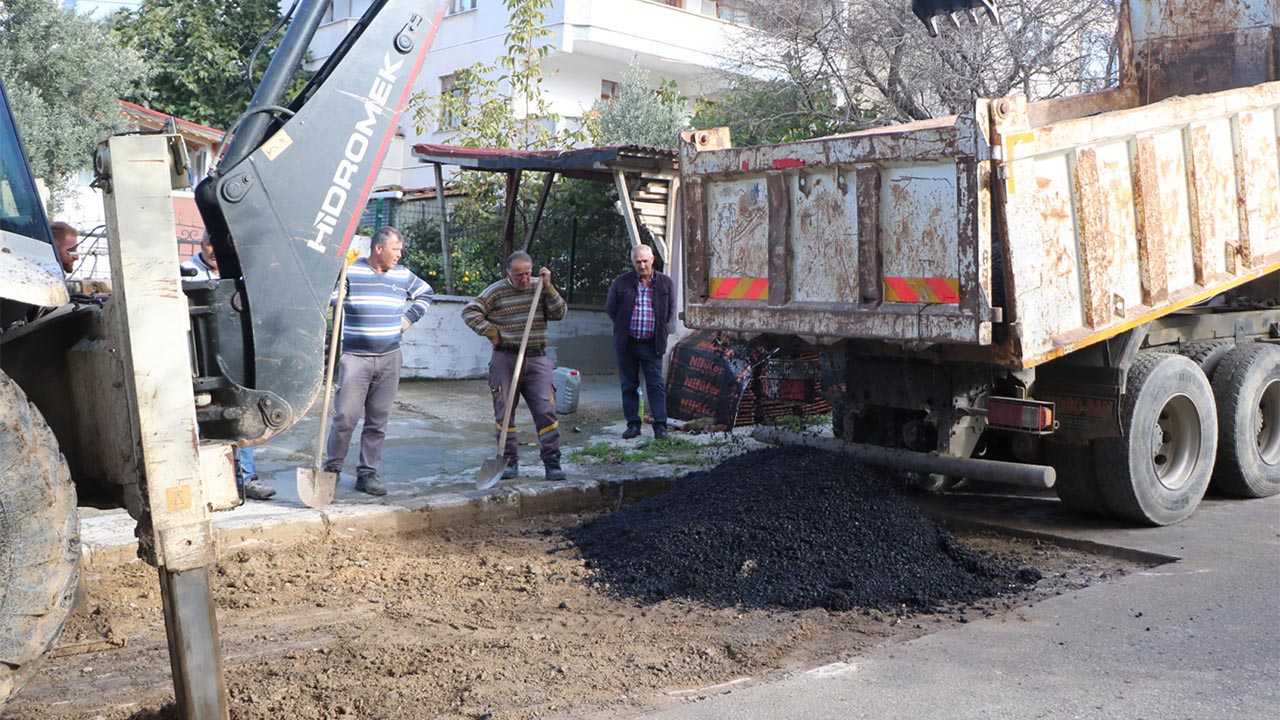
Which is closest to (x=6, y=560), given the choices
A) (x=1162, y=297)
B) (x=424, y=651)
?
(x=424, y=651)

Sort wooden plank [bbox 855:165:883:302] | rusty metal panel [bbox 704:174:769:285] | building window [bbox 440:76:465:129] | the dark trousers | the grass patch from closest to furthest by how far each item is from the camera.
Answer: wooden plank [bbox 855:165:883:302] → rusty metal panel [bbox 704:174:769:285] → the grass patch → the dark trousers → building window [bbox 440:76:465:129]

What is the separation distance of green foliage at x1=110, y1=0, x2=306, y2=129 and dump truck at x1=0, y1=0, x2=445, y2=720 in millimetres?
22668

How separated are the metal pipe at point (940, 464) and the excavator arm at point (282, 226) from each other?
380 centimetres

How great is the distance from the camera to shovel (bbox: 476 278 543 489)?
7480 mm

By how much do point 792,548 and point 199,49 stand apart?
78.2 ft

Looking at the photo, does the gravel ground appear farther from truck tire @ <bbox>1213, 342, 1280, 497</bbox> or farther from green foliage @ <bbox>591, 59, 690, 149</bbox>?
green foliage @ <bbox>591, 59, 690, 149</bbox>

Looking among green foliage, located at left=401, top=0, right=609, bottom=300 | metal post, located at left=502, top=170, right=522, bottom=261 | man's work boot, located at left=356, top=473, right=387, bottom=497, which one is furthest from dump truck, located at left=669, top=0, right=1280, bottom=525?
green foliage, located at left=401, top=0, right=609, bottom=300

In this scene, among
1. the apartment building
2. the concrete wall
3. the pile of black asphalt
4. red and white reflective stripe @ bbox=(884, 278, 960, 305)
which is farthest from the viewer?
the apartment building

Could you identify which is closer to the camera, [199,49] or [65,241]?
[65,241]

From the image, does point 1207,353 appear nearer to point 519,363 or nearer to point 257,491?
point 519,363

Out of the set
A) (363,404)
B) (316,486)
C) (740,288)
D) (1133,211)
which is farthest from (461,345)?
(1133,211)

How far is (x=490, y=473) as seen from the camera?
750 centimetres

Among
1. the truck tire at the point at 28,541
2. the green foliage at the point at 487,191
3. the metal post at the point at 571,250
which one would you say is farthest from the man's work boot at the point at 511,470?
the metal post at the point at 571,250

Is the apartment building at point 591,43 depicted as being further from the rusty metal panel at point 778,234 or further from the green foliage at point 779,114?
the rusty metal panel at point 778,234
